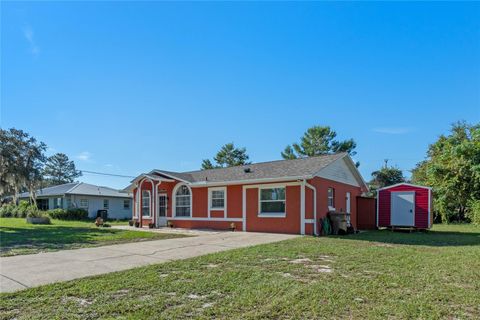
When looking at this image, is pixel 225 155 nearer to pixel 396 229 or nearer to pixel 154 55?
pixel 396 229

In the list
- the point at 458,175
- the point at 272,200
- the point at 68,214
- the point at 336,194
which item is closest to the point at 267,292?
the point at 272,200

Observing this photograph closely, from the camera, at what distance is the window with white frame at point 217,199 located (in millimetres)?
17513

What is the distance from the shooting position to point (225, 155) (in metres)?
49.4

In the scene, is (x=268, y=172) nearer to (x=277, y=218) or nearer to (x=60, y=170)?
(x=277, y=218)

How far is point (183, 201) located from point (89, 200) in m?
16.5

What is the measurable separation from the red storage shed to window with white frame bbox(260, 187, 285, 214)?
695cm

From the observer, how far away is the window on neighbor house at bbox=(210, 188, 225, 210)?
17.5m

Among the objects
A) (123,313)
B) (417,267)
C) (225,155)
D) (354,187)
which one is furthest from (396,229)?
(225,155)

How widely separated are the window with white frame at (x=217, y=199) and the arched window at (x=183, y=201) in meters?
1.60

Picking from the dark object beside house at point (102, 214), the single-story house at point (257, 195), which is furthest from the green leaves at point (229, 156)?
the single-story house at point (257, 195)

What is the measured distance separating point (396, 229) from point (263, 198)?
8.08 m

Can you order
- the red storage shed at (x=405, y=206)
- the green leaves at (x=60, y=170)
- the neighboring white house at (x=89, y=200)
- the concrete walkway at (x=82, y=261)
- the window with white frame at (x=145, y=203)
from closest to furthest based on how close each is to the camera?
the concrete walkway at (x=82, y=261) → the red storage shed at (x=405, y=206) → the window with white frame at (x=145, y=203) → the neighboring white house at (x=89, y=200) → the green leaves at (x=60, y=170)

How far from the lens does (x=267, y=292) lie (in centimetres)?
511

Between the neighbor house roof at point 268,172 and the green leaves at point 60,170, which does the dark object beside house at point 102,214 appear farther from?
the green leaves at point 60,170
